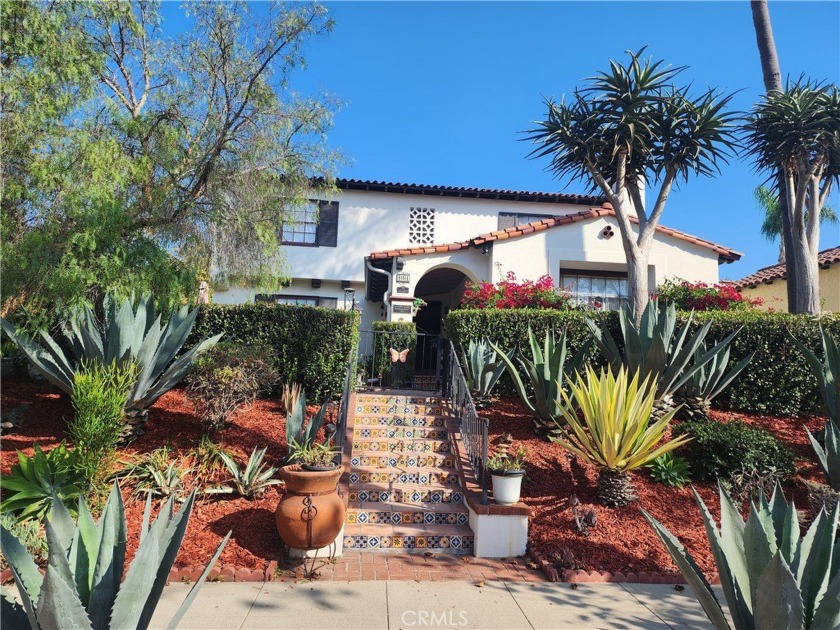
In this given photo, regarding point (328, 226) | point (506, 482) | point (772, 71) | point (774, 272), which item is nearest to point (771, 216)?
point (774, 272)

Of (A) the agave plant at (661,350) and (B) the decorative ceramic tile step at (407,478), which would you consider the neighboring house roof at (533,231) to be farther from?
(B) the decorative ceramic tile step at (407,478)

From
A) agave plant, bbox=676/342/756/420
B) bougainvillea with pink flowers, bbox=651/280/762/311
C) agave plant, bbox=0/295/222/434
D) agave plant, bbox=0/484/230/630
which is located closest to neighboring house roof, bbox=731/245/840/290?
bougainvillea with pink flowers, bbox=651/280/762/311

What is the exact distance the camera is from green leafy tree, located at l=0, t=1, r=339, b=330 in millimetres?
7016

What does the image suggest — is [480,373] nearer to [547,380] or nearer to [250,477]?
[547,380]

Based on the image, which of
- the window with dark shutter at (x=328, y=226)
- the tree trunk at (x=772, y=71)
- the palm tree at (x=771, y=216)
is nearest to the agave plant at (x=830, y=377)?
the tree trunk at (x=772, y=71)

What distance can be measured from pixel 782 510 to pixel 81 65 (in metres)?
9.80

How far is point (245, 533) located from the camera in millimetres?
5266

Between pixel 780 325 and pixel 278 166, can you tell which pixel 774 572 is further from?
pixel 278 166

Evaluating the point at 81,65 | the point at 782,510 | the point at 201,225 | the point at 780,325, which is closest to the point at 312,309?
the point at 201,225

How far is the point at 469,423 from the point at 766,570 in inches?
179

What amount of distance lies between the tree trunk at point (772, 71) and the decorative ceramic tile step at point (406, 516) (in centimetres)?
913

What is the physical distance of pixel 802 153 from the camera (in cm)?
1020

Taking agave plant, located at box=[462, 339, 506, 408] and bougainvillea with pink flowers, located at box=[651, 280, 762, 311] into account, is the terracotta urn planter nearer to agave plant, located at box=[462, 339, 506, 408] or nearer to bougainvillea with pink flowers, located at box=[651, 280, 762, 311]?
agave plant, located at box=[462, 339, 506, 408]

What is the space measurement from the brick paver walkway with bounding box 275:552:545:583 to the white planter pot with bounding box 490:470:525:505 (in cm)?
60
